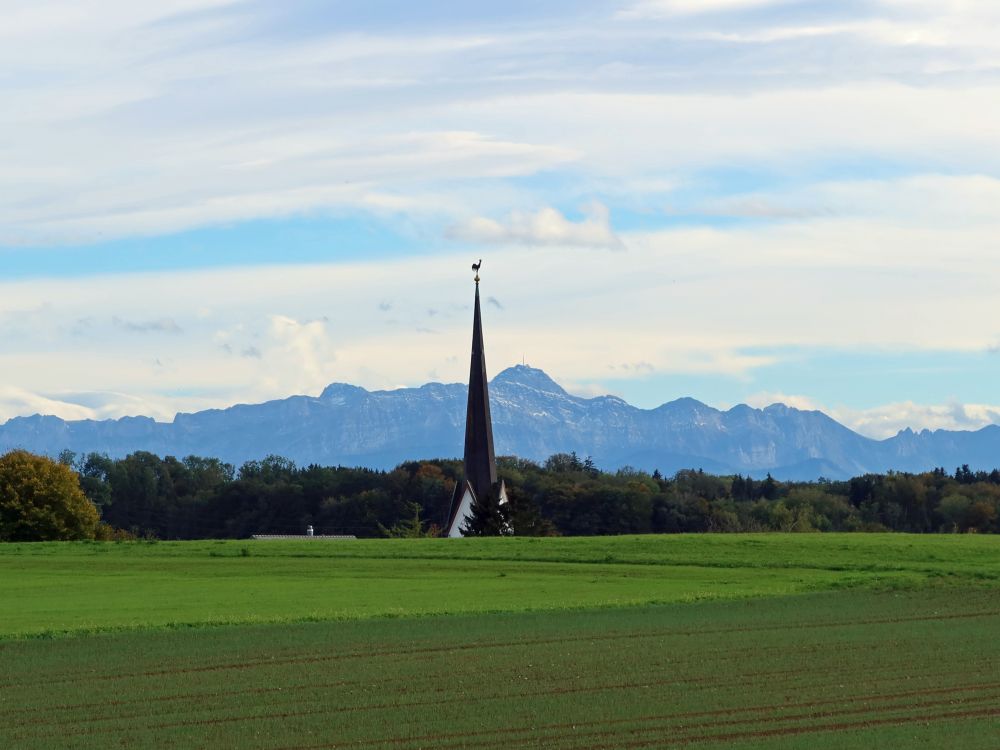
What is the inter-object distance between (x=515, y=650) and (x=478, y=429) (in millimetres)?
41798

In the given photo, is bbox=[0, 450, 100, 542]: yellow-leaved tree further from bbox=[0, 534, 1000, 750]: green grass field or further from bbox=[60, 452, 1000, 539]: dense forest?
bbox=[0, 534, 1000, 750]: green grass field

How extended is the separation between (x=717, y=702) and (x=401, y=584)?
884 inches

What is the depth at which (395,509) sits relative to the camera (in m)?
116

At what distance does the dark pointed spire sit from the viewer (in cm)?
6869

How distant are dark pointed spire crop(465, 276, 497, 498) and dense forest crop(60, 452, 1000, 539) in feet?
30.5

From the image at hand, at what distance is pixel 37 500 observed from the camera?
6831 centimetres

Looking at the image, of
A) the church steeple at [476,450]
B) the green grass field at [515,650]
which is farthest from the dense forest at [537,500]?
the green grass field at [515,650]

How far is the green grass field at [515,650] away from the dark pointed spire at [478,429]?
59.8ft

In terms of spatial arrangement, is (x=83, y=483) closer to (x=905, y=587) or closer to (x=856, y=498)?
(x=856, y=498)

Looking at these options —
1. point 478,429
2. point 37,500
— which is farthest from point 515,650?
point 37,500

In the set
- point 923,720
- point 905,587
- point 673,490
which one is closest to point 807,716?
point 923,720

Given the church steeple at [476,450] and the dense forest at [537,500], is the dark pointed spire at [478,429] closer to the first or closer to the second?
the church steeple at [476,450]

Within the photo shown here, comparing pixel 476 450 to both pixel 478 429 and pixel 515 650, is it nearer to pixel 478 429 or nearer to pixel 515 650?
pixel 478 429

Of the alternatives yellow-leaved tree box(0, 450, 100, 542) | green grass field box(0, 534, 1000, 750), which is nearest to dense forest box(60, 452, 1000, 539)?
yellow-leaved tree box(0, 450, 100, 542)
